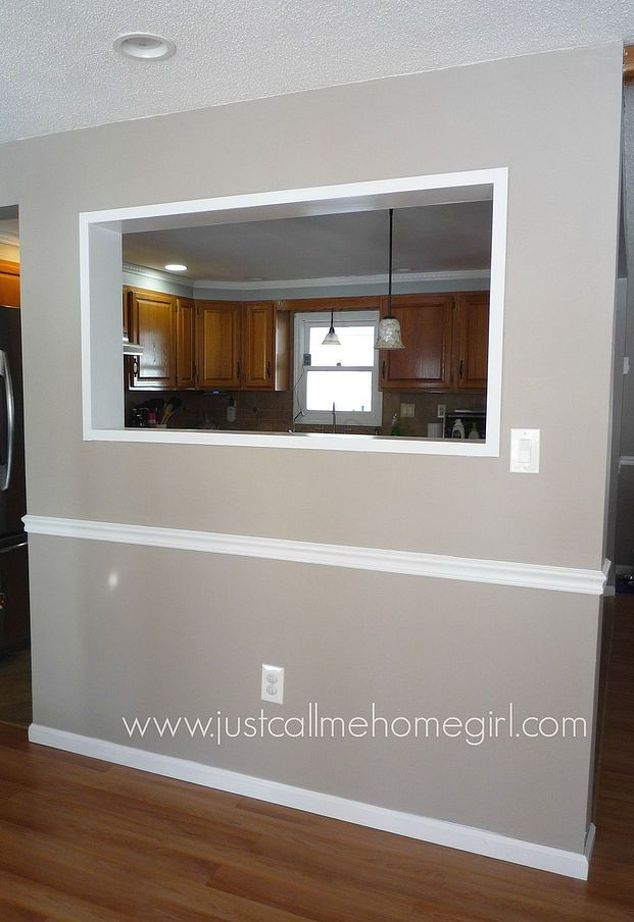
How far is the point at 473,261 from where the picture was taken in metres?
5.09

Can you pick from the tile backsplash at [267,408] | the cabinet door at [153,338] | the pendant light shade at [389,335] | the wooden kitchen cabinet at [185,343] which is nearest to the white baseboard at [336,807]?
the pendant light shade at [389,335]

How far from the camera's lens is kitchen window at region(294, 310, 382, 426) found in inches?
238

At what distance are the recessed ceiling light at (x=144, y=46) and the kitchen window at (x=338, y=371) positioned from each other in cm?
401

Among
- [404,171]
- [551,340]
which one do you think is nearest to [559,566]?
[551,340]

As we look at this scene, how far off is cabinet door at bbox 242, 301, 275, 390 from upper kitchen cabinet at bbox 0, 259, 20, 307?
2039 millimetres

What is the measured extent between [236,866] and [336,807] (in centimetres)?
40

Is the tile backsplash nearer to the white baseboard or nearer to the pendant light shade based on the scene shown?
the pendant light shade

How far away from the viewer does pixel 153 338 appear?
5.55 metres

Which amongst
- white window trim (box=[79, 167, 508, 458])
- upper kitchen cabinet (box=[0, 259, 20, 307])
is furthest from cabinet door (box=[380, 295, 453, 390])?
white window trim (box=[79, 167, 508, 458])

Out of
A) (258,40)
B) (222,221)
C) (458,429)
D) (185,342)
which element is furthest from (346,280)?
(258,40)

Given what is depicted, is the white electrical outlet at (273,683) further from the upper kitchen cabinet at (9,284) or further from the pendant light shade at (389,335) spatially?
the upper kitchen cabinet at (9,284)

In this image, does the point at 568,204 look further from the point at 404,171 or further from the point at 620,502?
the point at 620,502

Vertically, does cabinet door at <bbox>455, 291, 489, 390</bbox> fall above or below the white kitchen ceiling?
below

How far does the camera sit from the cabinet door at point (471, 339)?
17.7ft
